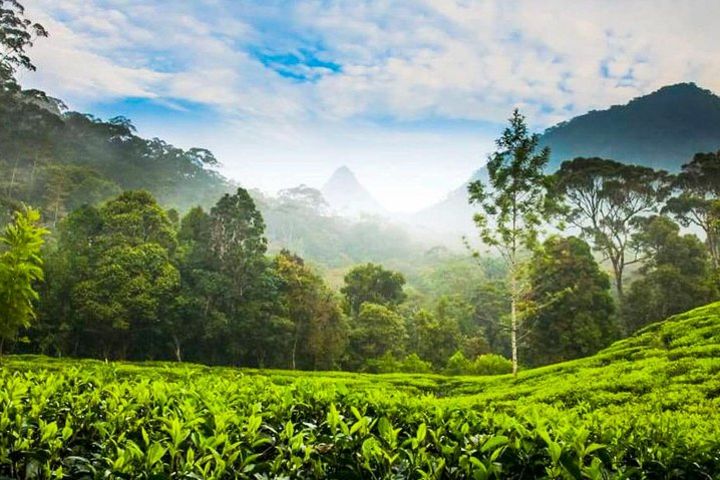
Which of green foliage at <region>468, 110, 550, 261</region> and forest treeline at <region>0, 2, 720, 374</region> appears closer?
green foliage at <region>468, 110, 550, 261</region>

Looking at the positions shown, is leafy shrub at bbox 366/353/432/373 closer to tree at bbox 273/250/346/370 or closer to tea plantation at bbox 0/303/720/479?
tree at bbox 273/250/346/370

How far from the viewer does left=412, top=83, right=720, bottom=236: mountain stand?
136250 millimetres

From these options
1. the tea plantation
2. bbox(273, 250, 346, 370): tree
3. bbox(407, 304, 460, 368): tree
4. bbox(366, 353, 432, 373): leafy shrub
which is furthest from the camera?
bbox(407, 304, 460, 368): tree

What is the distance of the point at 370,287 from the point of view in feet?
153

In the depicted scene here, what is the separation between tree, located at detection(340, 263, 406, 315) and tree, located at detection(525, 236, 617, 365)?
51.1 ft

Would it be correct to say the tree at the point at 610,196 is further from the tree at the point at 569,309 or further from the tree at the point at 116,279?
the tree at the point at 116,279

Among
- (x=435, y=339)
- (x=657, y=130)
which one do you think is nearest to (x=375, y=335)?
(x=435, y=339)

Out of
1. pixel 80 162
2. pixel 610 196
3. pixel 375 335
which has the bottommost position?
pixel 375 335

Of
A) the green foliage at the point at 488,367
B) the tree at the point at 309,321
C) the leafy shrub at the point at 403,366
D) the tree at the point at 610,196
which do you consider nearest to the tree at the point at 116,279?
the tree at the point at 309,321

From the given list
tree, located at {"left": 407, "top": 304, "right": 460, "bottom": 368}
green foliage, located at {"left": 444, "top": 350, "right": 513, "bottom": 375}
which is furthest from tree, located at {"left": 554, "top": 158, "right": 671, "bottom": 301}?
green foliage, located at {"left": 444, "top": 350, "right": 513, "bottom": 375}

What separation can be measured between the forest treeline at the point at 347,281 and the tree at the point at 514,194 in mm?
53

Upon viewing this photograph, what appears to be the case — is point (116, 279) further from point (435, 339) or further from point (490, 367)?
point (435, 339)

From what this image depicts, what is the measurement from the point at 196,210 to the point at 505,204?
Result: 24514 millimetres

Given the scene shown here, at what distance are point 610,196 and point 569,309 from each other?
46.5 feet
